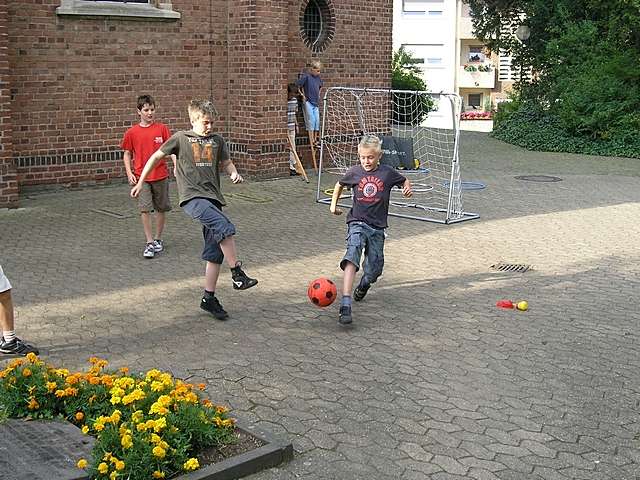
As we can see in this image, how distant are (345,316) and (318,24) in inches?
433

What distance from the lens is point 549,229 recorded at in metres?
11.8

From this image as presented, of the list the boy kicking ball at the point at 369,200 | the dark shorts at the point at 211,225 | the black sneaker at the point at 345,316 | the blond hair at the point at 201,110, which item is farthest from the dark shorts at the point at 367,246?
the blond hair at the point at 201,110

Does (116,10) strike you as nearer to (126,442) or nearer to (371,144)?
(371,144)

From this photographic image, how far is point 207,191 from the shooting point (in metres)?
7.75

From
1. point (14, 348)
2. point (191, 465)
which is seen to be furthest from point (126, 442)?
point (14, 348)

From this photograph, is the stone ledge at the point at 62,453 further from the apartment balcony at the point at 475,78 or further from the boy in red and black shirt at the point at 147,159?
the apartment balcony at the point at 475,78

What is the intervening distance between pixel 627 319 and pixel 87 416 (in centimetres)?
468

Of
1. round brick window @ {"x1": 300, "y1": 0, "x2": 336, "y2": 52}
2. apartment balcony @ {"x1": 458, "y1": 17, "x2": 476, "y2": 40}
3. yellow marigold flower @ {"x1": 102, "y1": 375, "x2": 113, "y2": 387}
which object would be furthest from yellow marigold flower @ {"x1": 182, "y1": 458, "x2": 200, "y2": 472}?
apartment balcony @ {"x1": 458, "y1": 17, "x2": 476, "y2": 40}

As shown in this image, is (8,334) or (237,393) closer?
(237,393)

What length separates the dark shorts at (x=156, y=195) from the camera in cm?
1007

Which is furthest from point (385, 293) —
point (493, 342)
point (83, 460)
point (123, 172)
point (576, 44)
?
point (576, 44)

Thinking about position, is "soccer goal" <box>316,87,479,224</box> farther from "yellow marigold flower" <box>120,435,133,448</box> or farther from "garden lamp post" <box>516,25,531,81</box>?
"yellow marigold flower" <box>120,435,133,448</box>

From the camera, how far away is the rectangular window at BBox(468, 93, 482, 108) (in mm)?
65812

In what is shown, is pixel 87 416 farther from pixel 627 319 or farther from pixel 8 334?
pixel 627 319
